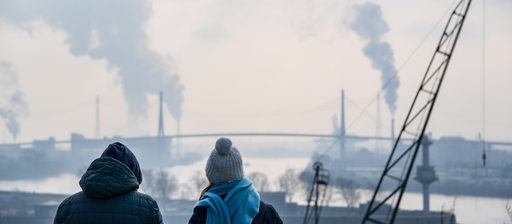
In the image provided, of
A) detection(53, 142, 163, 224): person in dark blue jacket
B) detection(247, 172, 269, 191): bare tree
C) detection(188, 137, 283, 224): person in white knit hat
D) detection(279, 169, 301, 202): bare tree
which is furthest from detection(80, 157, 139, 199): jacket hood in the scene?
detection(247, 172, 269, 191): bare tree

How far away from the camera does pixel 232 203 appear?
1083 mm

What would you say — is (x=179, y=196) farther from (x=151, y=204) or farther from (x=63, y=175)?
(x=151, y=204)

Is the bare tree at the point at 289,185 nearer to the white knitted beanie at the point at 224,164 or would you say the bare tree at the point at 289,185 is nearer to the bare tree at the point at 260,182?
the bare tree at the point at 260,182

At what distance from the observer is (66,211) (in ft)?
3.53

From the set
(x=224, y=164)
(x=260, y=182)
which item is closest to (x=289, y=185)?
(x=260, y=182)

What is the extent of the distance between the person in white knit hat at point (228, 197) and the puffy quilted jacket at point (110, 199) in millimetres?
80

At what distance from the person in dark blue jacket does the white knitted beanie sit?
116 mm

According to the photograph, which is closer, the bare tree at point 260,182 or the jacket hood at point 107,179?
the jacket hood at point 107,179

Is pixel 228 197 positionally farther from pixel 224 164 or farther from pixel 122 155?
pixel 122 155

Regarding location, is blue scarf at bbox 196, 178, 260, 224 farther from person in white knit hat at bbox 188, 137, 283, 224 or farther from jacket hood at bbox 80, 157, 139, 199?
jacket hood at bbox 80, 157, 139, 199

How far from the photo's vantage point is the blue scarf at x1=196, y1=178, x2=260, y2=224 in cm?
106

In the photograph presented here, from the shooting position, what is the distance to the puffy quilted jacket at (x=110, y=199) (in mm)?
1036

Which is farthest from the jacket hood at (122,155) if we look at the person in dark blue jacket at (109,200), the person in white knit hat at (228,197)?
the person in white knit hat at (228,197)

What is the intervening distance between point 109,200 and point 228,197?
19 cm
